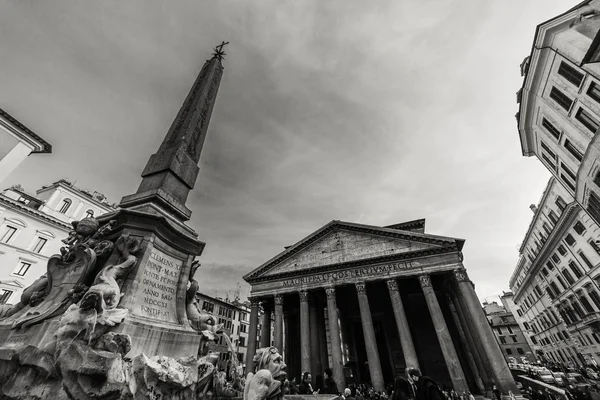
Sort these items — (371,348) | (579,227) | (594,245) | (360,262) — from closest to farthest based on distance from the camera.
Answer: (371,348) → (360,262) → (594,245) → (579,227)

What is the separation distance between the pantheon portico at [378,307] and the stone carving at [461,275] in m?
0.07

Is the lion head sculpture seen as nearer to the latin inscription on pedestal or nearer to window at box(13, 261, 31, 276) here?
the latin inscription on pedestal

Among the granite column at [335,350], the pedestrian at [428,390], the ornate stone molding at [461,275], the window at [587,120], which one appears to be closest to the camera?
the pedestrian at [428,390]

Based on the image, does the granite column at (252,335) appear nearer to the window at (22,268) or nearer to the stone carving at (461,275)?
the stone carving at (461,275)

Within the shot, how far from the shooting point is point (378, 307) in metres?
23.6

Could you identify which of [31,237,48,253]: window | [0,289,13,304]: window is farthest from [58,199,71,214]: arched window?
[0,289,13,304]: window

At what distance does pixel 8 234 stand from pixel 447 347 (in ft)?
105

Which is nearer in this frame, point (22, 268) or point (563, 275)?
point (22, 268)

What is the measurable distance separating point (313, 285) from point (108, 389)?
62.0 ft

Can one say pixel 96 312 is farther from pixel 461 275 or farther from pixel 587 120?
pixel 587 120

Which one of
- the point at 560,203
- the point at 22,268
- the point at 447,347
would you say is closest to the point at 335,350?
the point at 447,347

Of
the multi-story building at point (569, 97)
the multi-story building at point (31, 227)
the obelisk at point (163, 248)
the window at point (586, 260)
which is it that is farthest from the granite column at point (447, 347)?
the multi-story building at point (31, 227)

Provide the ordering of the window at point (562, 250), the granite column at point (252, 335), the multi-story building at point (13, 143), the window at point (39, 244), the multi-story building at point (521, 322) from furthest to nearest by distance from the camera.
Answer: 1. the multi-story building at point (521, 322)
2. the window at point (562, 250)
3. the window at point (39, 244)
4. the granite column at point (252, 335)
5. the multi-story building at point (13, 143)

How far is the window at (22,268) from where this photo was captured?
709 inches
